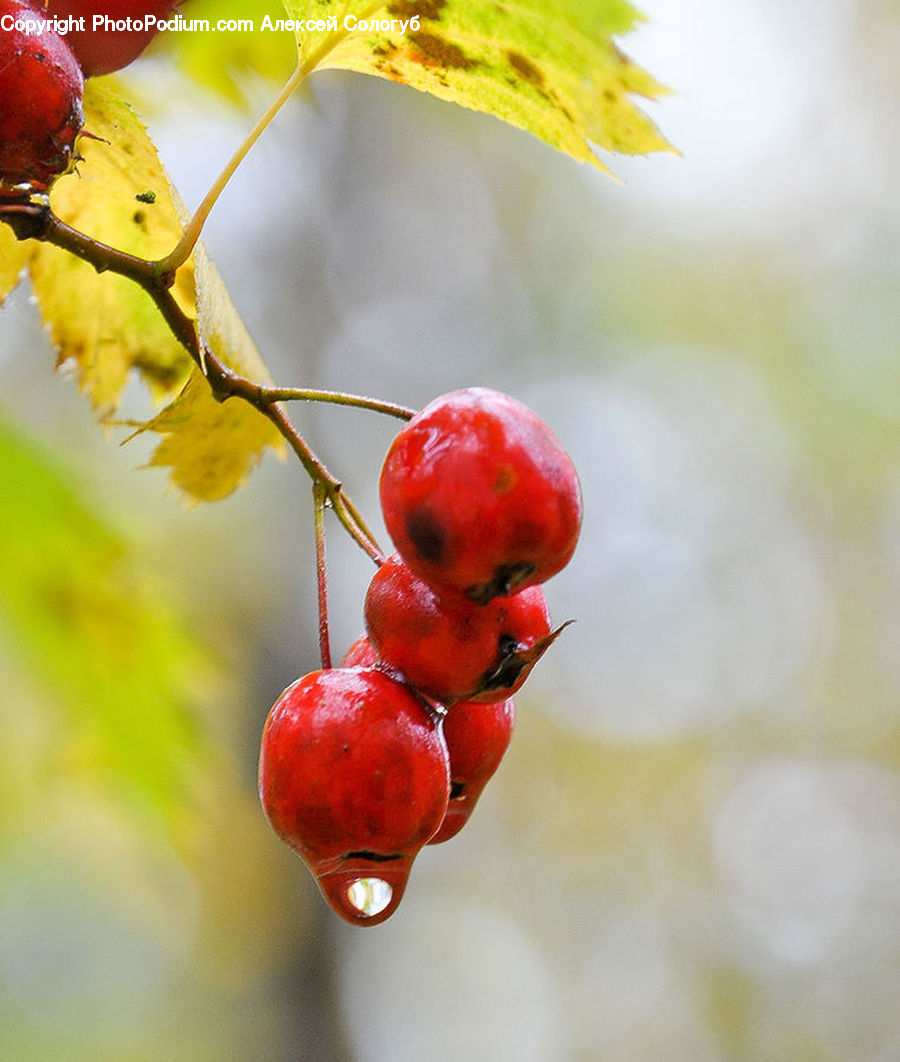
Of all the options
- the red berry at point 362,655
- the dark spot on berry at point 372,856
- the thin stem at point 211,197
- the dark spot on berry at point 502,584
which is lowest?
the dark spot on berry at point 372,856

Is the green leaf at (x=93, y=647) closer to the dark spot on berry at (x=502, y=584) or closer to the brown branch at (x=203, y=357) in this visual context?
the brown branch at (x=203, y=357)

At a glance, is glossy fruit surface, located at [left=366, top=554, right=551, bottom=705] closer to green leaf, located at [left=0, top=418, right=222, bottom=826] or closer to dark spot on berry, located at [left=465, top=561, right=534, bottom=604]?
dark spot on berry, located at [left=465, top=561, right=534, bottom=604]

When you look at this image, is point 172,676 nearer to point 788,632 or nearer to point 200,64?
point 200,64

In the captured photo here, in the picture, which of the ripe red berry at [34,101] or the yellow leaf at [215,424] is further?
the yellow leaf at [215,424]

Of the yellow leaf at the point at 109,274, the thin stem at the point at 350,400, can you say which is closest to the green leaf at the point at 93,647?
the yellow leaf at the point at 109,274

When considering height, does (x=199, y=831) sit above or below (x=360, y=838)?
below

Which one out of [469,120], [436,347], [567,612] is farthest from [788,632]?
[469,120]

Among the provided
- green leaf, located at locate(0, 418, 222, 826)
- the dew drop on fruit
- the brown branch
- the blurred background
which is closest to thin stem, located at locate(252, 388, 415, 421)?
the brown branch
